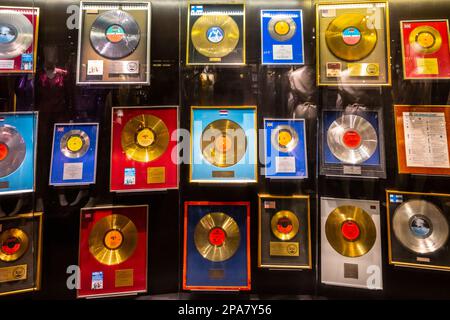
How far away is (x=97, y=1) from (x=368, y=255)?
8.40ft

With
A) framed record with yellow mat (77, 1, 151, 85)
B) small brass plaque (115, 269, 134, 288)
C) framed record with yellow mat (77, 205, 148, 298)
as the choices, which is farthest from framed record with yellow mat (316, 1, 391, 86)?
small brass plaque (115, 269, 134, 288)

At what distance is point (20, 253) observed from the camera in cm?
179

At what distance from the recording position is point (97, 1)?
1.96 metres

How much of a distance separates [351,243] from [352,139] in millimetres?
708

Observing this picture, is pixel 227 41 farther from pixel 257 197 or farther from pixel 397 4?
pixel 397 4

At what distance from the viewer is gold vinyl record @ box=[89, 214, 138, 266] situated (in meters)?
1.86

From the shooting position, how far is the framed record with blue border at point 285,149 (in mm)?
1902

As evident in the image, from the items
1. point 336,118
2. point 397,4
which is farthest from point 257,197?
point 397,4

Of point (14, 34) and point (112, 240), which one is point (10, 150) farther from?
point (112, 240)

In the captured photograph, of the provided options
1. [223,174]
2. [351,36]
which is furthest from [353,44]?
[223,174]

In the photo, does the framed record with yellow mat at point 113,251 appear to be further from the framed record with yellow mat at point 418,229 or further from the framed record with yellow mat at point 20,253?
the framed record with yellow mat at point 418,229

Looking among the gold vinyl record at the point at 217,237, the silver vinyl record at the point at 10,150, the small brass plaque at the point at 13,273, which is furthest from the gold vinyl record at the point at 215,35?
the small brass plaque at the point at 13,273

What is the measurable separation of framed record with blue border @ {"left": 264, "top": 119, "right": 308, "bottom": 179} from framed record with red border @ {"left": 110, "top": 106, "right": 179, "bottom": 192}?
643mm

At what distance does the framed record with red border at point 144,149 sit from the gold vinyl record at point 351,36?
121cm
